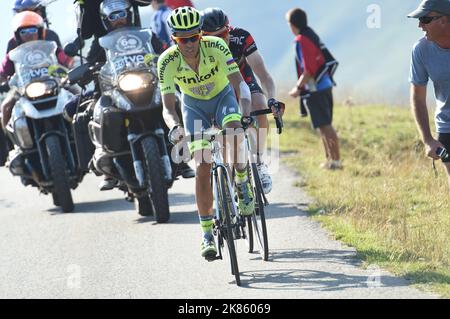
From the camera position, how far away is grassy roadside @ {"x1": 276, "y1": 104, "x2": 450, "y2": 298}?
9633 millimetres

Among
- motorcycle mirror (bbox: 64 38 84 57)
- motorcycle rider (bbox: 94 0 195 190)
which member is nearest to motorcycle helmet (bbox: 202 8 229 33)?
motorcycle rider (bbox: 94 0 195 190)

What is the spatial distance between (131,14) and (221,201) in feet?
13.6

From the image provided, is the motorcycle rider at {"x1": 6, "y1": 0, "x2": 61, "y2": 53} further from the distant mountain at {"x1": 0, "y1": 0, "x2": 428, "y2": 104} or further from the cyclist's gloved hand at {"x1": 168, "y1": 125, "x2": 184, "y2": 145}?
the distant mountain at {"x1": 0, "y1": 0, "x2": 428, "y2": 104}

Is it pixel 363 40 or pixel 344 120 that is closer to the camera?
pixel 344 120

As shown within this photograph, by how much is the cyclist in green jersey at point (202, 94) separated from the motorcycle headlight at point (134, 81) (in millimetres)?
2077

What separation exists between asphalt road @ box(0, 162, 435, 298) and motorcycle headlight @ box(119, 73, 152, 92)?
4.64ft

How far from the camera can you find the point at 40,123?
14219mm

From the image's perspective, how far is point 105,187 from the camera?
13.1 meters

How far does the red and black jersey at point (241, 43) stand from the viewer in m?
11.9

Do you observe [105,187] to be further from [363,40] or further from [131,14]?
[363,40]

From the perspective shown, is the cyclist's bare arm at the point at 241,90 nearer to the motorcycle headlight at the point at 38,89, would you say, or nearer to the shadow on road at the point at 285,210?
the shadow on road at the point at 285,210

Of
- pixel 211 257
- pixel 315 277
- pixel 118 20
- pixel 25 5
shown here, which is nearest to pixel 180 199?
pixel 118 20

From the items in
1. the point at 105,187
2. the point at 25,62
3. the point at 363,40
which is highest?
the point at 25,62

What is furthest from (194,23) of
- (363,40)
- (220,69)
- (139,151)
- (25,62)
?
(363,40)
